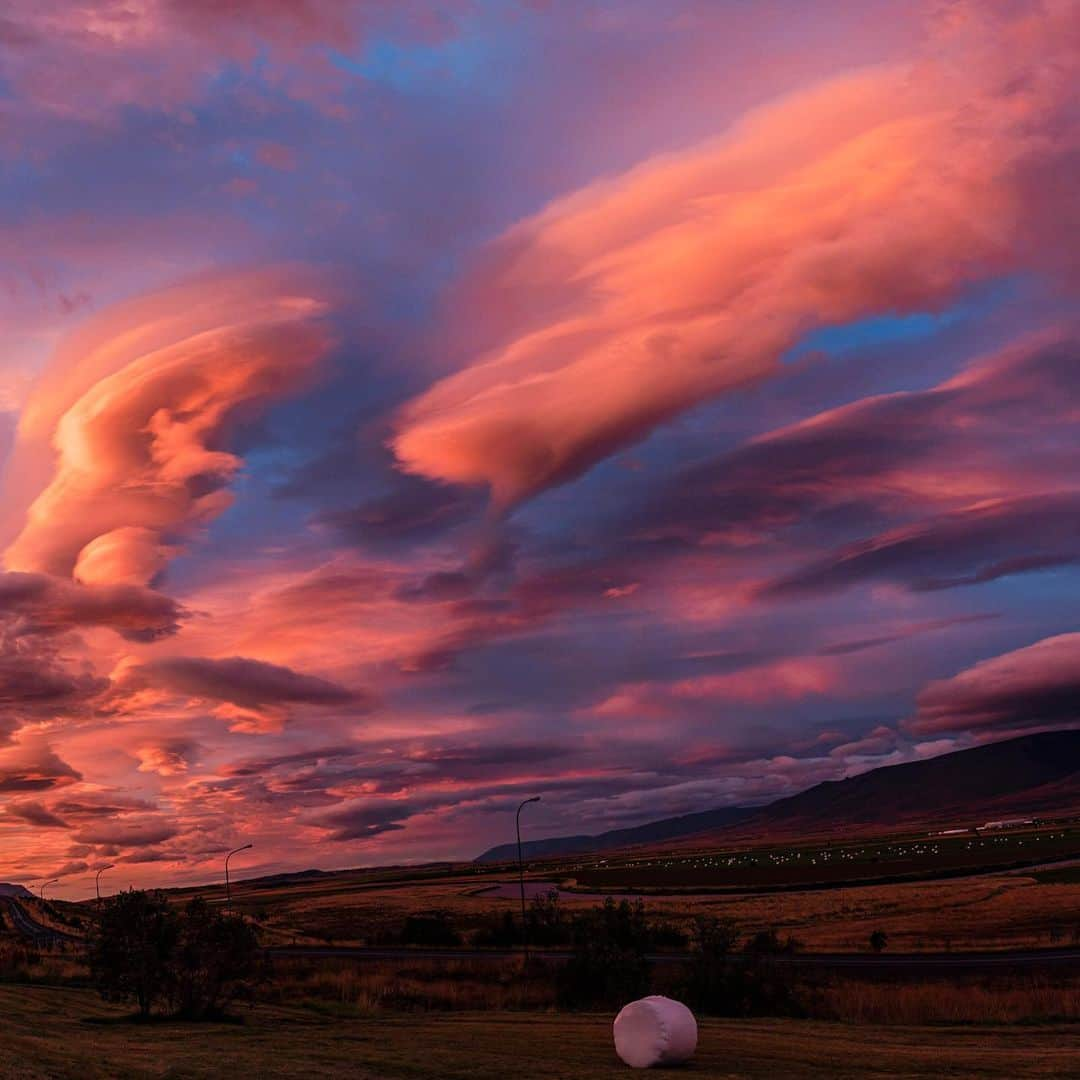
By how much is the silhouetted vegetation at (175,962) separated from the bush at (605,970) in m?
15.2

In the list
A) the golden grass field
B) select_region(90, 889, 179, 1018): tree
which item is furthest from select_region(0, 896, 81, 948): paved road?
select_region(90, 889, 179, 1018): tree

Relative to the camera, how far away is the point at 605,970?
1869 inches

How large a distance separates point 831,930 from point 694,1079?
75.3m

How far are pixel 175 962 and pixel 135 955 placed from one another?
1.24 meters

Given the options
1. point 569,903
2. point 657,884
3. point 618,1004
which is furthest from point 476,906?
point 618,1004

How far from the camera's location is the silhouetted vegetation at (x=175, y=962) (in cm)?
3622

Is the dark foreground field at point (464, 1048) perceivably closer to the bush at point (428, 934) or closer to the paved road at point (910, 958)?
the paved road at point (910, 958)

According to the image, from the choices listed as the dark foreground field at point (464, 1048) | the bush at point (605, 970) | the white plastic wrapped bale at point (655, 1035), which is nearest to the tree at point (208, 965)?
the dark foreground field at point (464, 1048)

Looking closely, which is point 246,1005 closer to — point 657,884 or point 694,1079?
point 694,1079

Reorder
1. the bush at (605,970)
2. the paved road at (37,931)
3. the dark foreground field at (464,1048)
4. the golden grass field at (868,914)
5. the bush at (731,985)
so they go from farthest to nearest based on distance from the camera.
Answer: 1. the paved road at (37,931)
2. the golden grass field at (868,914)
3. the bush at (605,970)
4. the bush at (731,985)
5. the dark foreground field at (464,1048)

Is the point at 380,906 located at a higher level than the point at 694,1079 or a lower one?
lower

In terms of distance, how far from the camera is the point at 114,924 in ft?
125

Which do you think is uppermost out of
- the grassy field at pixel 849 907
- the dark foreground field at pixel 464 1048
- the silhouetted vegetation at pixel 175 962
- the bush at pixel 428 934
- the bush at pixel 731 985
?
the silhouetted vegetation at pixel 175 962

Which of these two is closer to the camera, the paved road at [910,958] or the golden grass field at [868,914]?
the paved road at [910,958]
